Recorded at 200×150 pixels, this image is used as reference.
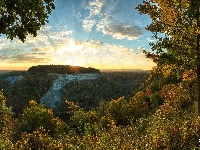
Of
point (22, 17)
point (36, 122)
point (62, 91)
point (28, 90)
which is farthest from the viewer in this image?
point (28, 90)

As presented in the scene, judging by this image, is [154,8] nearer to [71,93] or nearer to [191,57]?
[191,57]

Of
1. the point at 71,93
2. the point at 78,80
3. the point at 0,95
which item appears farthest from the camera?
the point at 78,80

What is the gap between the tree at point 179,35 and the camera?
1473 cm

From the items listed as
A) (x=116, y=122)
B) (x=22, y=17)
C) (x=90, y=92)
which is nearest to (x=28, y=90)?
(x=90, y=92)

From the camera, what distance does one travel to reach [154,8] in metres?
17.0

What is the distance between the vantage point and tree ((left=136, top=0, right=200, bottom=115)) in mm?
14734

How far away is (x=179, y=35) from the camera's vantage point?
15.1 meters

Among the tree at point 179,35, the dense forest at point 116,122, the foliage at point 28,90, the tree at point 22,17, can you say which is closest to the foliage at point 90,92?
the dense forest at point 116,122

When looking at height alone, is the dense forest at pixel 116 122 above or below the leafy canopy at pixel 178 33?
below

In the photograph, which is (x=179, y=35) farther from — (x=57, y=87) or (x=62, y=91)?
(x=57, y=87)

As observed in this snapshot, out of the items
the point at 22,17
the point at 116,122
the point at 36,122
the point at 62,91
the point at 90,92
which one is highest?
the point at 22,17

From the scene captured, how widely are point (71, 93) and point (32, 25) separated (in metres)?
135

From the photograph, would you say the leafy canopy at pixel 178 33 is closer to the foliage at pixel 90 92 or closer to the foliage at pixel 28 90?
the foliage at pixel 90 92

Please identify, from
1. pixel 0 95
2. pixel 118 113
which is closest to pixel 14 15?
pixel 0 95
